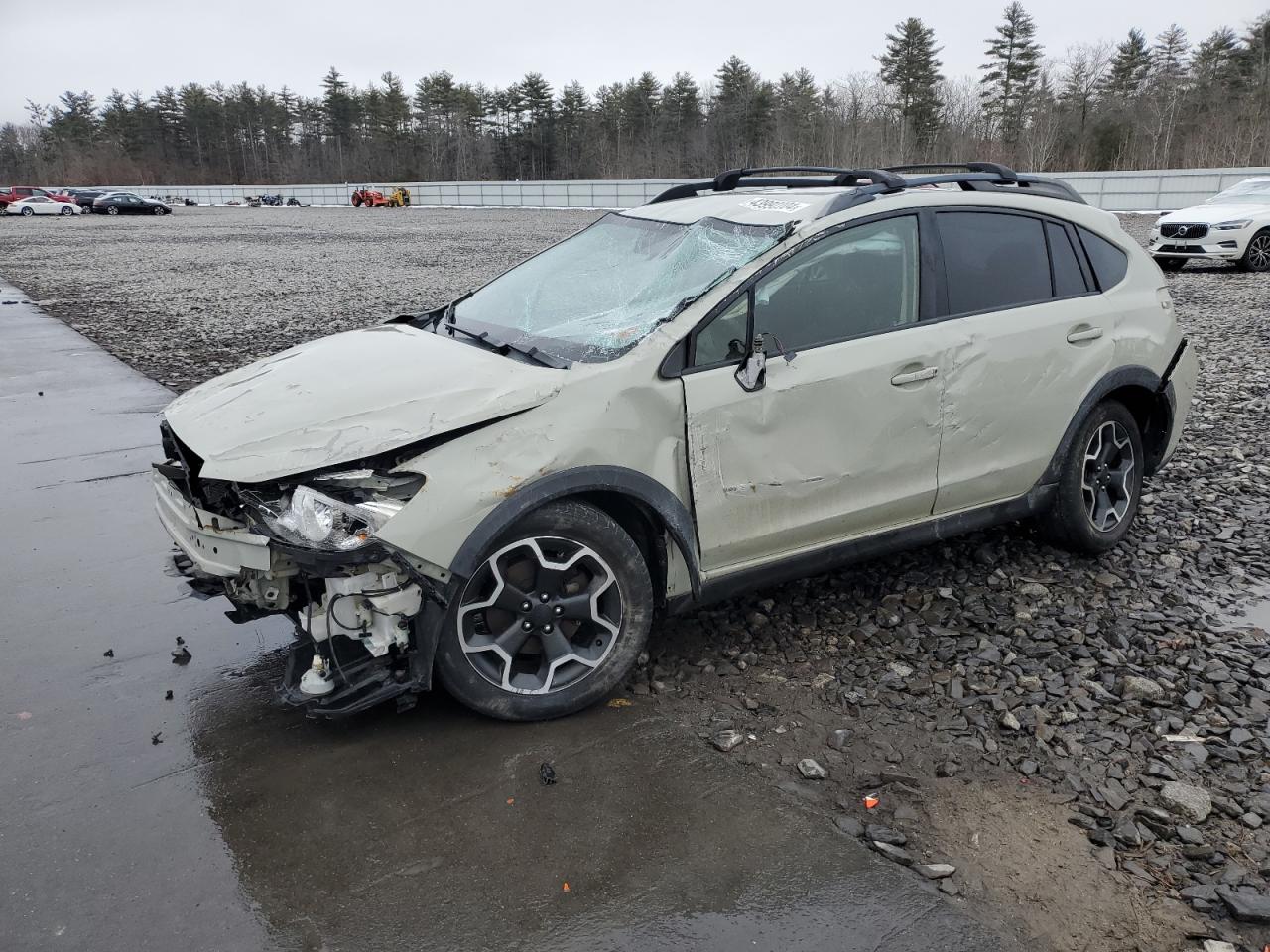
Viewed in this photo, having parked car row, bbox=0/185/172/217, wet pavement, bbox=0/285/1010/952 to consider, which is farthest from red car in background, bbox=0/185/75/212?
wet pavement, bbox=0/285/1010/952

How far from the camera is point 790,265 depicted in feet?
12.9

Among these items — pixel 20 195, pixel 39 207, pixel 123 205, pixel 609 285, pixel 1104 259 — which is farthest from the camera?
pixel 123 205

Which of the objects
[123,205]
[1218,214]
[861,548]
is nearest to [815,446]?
[861,548]

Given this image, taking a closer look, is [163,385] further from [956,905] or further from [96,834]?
[956,905]

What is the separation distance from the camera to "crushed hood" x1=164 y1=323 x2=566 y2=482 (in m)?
3.26

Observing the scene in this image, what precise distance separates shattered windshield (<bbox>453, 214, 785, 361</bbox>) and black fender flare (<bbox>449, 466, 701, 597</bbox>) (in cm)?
50

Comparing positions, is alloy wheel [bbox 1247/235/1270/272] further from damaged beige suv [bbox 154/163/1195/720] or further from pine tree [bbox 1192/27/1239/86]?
pine tree [bbox 1192/27/1239/86]

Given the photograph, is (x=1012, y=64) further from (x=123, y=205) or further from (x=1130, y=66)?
(x=123, y=205)

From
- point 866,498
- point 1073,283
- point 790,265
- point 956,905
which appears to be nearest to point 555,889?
point 956,905

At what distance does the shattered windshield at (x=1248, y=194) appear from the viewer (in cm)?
1711

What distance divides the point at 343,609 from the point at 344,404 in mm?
750

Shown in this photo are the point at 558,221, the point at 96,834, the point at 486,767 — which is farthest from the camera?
the point at 558,221

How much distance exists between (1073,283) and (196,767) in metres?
4.30

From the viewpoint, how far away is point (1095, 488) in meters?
4.93
